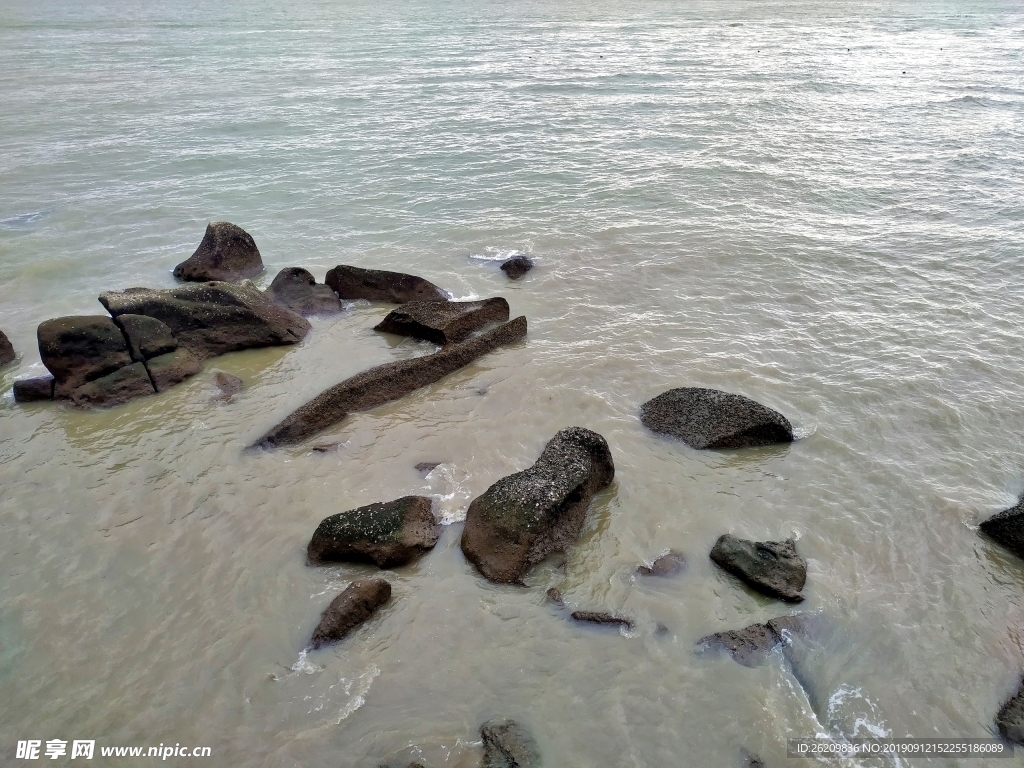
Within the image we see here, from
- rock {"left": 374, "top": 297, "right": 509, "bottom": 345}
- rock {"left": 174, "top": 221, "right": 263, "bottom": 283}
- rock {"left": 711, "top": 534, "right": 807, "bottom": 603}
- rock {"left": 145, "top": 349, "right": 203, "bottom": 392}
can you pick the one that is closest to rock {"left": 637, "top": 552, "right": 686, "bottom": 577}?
rock {"left": 711, "top": 534, "right": 807, "bottom": 603}

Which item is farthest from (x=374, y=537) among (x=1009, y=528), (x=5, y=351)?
(x=5, y=351)

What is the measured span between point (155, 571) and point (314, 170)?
14365 millimetres

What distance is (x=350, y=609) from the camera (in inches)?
231

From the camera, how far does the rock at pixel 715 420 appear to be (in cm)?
803

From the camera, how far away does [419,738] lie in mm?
5109

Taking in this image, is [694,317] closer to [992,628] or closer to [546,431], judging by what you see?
[546,431]

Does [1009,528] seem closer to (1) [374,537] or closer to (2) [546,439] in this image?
(2) [546,439]

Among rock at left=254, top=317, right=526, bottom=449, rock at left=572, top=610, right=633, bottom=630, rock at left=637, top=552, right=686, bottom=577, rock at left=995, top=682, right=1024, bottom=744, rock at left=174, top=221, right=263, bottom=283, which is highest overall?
rock at left=174, top=221, right=263, bottom=283

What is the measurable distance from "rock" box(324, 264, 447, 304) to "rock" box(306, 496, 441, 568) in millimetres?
5479

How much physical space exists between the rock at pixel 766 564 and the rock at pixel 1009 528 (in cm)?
202

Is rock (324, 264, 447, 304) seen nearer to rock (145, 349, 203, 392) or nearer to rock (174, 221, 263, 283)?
rock (174, 221, 263, 283)

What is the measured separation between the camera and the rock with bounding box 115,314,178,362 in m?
9.48

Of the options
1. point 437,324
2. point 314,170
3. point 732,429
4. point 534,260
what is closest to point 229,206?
point 314,170

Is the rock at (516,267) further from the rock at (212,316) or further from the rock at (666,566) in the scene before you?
the rock at (666,566)
